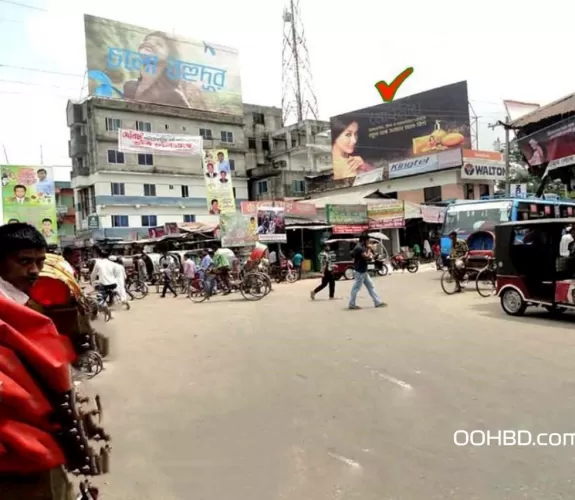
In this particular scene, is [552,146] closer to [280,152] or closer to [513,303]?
[513,303]

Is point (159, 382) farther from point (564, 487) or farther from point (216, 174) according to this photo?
point (216, 174)

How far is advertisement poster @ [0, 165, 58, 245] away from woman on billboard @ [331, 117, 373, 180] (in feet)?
80.7

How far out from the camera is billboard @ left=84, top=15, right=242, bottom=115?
39.5 metres

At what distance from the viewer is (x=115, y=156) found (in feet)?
144

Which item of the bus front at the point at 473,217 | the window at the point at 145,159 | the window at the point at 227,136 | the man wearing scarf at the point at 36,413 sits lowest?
the man wearing scarf at the point at 36,413

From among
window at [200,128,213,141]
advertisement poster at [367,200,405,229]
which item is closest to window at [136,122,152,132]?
window at [200,128,213,141]

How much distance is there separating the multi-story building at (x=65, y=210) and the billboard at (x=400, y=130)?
28.2 metres

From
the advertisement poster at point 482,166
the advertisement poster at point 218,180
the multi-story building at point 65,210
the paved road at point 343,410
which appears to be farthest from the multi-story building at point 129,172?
the paved road at point 343,410

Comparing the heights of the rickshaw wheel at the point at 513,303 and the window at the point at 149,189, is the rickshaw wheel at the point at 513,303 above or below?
below

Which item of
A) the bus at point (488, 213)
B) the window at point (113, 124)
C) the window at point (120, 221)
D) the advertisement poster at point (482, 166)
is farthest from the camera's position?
the window at point (113, 124)

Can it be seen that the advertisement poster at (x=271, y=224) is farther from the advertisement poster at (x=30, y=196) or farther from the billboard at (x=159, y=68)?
the billboard at (x=159, y=68)

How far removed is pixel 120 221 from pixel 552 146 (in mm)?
35677

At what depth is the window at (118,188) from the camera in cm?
4322

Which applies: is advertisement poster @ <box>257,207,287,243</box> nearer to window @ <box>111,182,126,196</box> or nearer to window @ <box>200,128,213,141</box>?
window @ <box>111,182,126,196</box>
